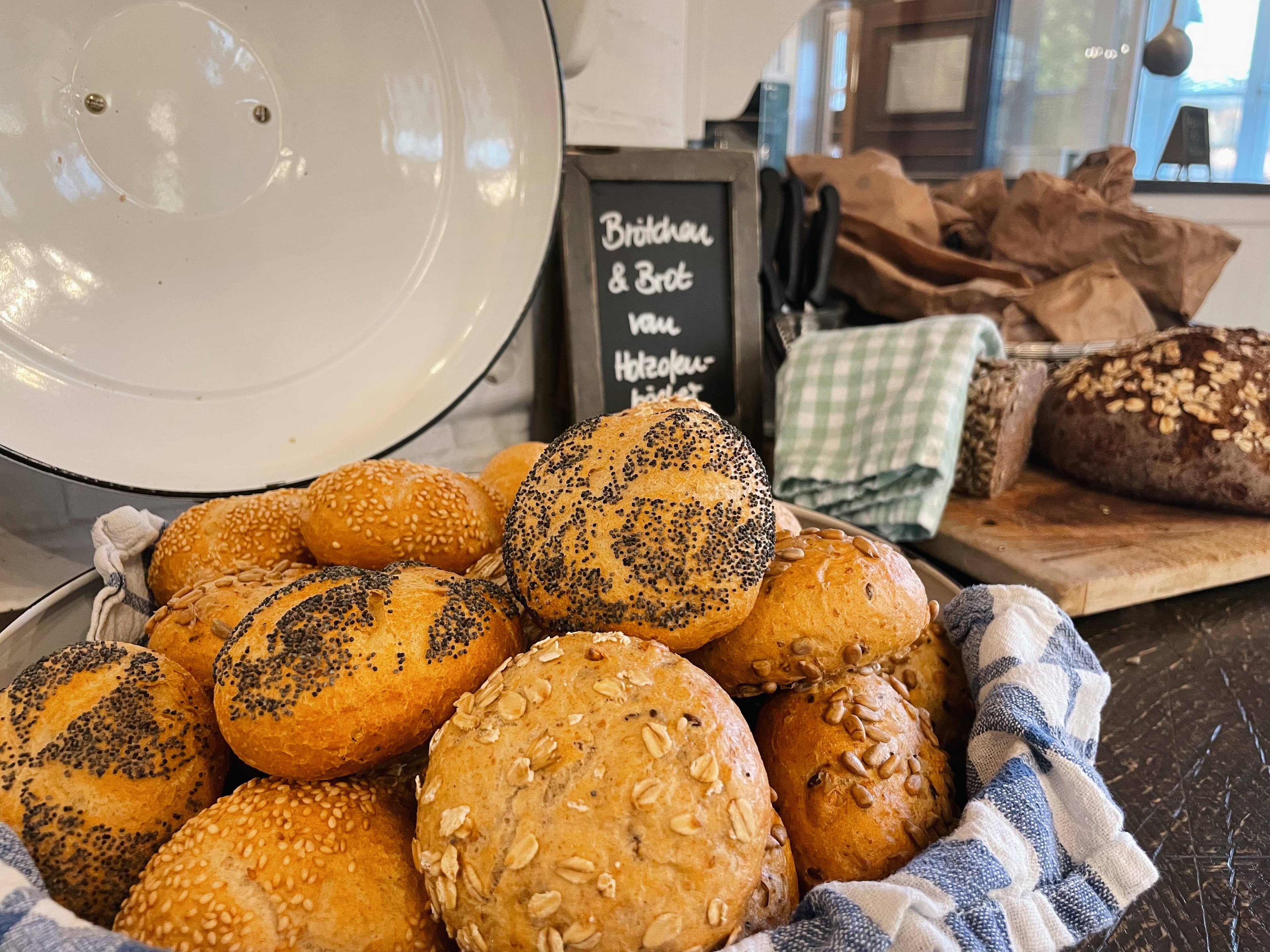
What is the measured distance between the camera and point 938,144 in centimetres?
357

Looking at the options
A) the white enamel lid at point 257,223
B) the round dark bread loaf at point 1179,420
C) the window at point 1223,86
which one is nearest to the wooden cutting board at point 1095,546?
the round dark bread loaf at point 1179,420

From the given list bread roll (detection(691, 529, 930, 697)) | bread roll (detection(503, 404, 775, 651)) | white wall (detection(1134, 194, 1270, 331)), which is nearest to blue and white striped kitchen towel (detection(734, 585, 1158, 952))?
bread roll (detection(691, 529, 930, 697))

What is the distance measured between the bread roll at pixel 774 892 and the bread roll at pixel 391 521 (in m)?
0.39

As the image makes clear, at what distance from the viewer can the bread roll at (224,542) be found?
820mm

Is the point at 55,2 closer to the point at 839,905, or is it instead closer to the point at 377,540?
the point at 377,540

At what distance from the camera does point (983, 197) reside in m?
2.11

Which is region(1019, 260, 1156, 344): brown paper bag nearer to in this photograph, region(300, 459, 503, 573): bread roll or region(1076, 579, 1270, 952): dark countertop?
region(1076, 579, 1270, 952): dark countertop

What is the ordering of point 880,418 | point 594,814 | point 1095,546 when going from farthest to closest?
1. point 880,418
2. point 1095,546
3. point 594,814

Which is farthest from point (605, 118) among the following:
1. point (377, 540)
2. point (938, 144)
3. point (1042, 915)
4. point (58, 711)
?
point (938, 144)

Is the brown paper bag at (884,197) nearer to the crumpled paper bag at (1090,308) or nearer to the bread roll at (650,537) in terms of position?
the crumpled paper bag at (1090,308)

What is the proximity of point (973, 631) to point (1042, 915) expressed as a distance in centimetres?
28

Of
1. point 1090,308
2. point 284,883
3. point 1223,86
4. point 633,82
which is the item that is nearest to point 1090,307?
point 1090,308

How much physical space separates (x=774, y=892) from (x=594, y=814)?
0.16 m

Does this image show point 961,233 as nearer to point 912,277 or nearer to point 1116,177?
point 912,277
